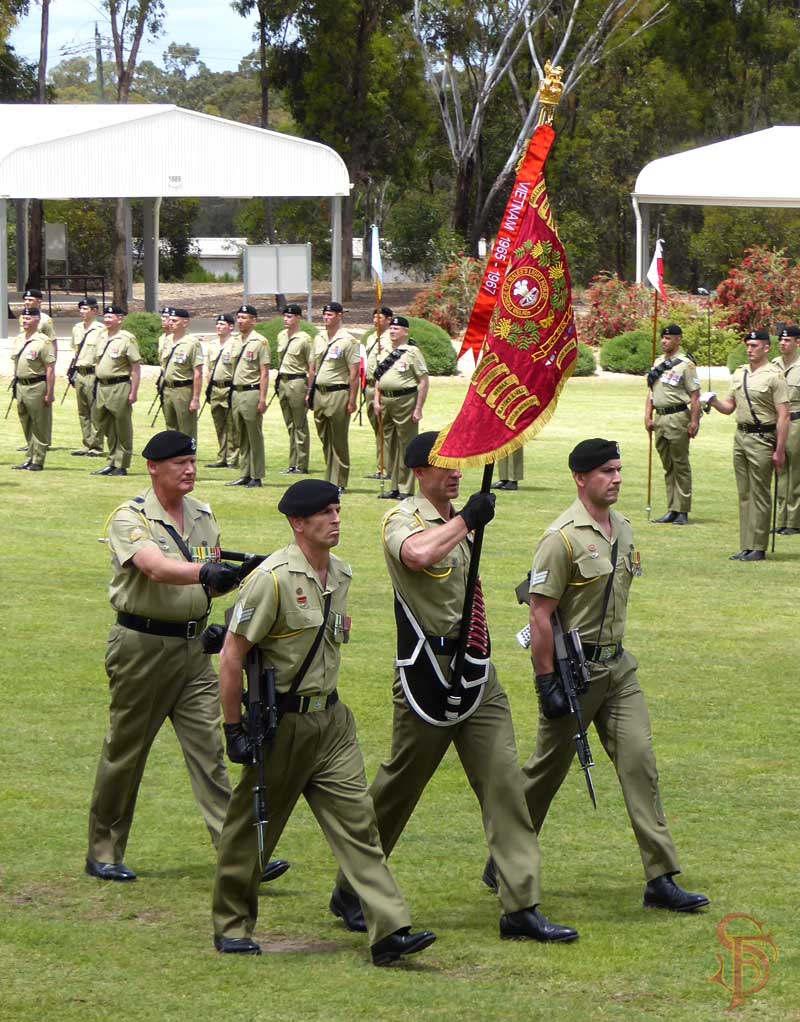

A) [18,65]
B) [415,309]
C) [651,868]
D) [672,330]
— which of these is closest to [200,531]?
[651,868]

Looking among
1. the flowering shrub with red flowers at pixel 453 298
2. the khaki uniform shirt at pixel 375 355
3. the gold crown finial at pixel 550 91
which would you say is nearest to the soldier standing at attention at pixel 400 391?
the khaki uniform shirt at pixel 375 355

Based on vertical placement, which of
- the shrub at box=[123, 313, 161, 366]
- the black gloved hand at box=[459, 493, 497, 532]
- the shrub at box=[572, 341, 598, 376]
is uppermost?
the black gloved hand at box=[459, 493, 497, 532]

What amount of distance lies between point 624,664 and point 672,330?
10.7 metres

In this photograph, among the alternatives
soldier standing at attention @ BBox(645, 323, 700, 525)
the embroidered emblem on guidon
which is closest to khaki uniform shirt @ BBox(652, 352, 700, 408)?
soldier standing at attention @ BBox(645, 323, 700, 525)

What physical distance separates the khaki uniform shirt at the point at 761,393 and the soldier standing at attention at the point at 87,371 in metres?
8.74

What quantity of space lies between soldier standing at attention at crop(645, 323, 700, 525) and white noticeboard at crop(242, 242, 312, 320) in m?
22.5

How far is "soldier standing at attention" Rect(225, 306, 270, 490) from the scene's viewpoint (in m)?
20.2

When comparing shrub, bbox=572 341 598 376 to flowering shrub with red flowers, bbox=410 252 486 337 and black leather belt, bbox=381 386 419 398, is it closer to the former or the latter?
flowering shrub with red flowers, bbox=410 252 486 337

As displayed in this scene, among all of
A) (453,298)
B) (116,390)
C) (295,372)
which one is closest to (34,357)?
(116,390)

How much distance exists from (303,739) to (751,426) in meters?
10.5

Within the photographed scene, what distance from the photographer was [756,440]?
15.9m

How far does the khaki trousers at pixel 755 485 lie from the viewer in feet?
51.7

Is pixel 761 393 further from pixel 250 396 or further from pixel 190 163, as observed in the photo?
pixel 190 163

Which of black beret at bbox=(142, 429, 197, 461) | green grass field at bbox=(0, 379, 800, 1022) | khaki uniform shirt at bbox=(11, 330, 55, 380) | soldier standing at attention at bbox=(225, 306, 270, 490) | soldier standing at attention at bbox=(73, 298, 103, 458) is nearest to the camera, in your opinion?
green grass field at bbox=(0, 379, 800, 1022)
